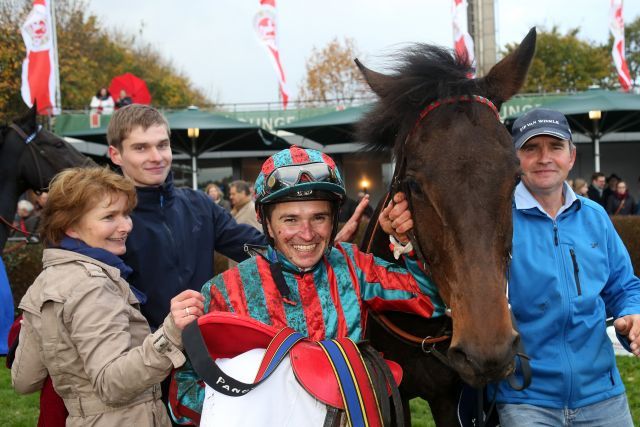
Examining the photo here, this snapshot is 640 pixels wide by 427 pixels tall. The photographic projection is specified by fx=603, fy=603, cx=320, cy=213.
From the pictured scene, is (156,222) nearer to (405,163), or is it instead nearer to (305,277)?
(305,277)

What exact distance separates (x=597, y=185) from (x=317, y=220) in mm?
11835

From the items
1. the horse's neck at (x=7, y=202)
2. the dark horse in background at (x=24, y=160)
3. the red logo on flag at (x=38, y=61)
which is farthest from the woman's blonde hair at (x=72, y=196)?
the red logo on flag at (x=38, y=61)

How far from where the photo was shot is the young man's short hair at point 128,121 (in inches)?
107

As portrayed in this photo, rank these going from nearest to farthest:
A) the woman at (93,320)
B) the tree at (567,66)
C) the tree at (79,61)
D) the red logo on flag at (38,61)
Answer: the woman at (93,320), the red logo on flag at (38,61), the tree at (79,61), the tree at (567,66)

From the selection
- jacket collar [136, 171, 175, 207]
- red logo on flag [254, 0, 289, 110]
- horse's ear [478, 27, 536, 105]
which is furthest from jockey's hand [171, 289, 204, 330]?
red logo on flag [254, 0, 289, 110]

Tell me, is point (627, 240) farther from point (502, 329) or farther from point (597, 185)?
point (502, 329)

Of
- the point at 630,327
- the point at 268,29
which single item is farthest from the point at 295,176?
the point at 268,29

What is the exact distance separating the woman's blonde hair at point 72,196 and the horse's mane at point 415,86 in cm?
105

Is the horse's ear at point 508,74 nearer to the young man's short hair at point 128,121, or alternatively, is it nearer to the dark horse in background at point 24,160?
the young man's short hair at point 128,121

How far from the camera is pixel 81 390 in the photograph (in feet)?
6.81

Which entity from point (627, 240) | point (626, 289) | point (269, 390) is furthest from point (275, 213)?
point (627, 240)

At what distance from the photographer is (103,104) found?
18.0 meters

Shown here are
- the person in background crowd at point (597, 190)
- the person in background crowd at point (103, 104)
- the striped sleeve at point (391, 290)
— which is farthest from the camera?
the person in background crowd at point (103, 104)

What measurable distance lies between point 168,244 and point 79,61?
28092mm
